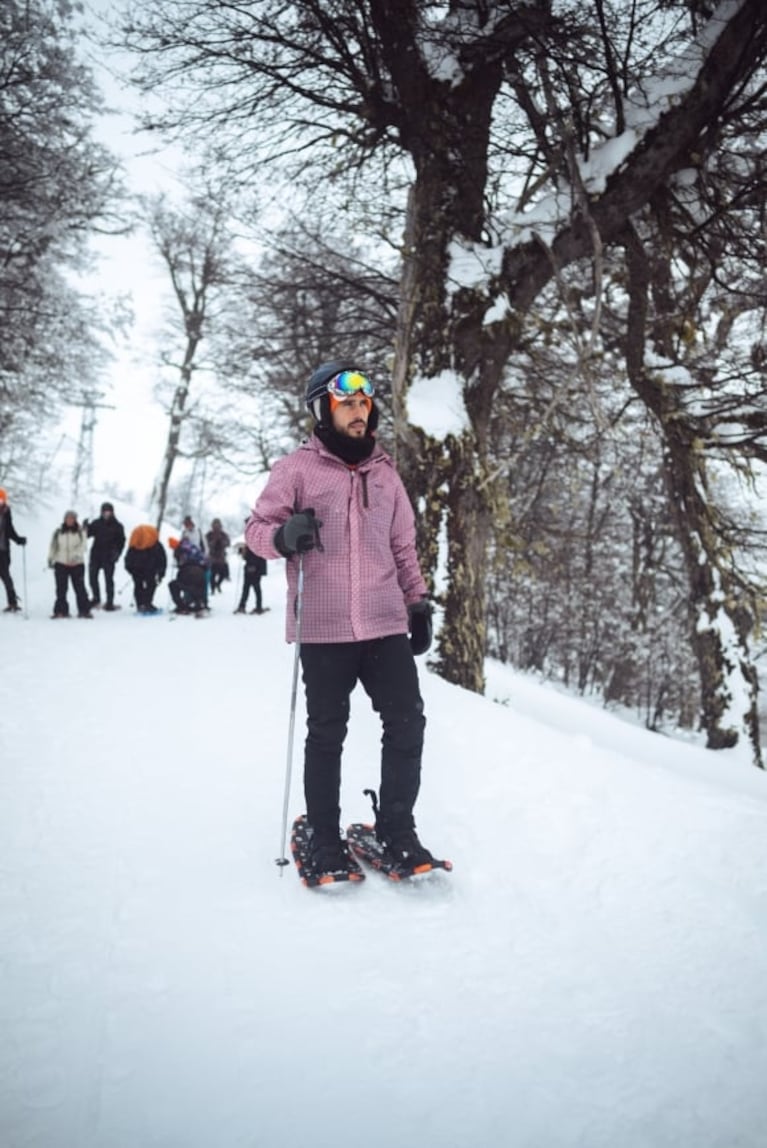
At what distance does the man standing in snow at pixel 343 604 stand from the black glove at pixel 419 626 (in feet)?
0.32

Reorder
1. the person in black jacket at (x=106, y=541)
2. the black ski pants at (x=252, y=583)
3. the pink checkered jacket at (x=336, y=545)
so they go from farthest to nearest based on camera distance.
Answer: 1. the black ski pants at (x=252, y=583)
2. the person in black jacket at (x=106, y=541)
3. the pink checkered jacket at (x=336, y=545)

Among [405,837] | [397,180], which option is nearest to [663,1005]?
[405,837]

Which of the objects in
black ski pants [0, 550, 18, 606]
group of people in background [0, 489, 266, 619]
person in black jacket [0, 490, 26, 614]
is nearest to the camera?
person in black jacket [0, 490, 26, 614]

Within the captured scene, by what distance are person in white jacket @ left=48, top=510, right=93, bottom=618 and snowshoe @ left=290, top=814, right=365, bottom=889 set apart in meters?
8.92

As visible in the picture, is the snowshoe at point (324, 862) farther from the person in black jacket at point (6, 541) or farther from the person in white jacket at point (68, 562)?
the person in black jacket at point (6, 541)

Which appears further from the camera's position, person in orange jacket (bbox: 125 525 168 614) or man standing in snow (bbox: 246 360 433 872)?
person in orange jacket (bbox: 125 525 168 614)

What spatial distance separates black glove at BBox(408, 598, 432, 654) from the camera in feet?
9.42

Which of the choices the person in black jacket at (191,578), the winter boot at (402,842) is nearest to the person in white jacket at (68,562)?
the person in black jacket at (191,578)

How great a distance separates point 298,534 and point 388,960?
5.24 feet

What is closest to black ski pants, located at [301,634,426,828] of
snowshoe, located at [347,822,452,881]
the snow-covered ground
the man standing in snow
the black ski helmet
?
the man standing in snow

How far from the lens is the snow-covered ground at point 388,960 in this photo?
1501 mm

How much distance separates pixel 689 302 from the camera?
631 cm

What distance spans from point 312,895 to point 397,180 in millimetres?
7595

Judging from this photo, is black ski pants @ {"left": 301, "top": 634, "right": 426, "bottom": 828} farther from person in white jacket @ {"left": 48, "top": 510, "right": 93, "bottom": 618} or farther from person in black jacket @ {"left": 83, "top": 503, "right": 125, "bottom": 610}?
person in black jacket @ {"left": 83, "top": 503, "right": 125, "bottom": 610}
